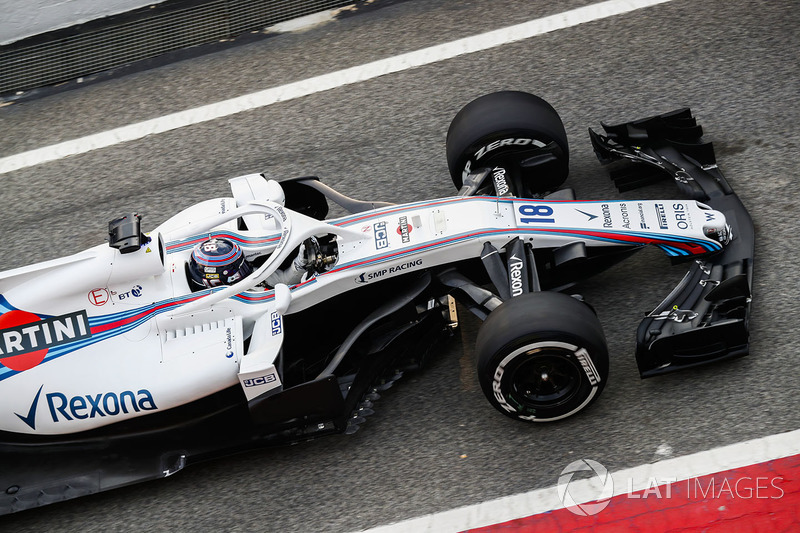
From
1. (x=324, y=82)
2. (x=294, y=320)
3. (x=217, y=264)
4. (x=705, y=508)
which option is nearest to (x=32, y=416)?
(x=217, y=264)

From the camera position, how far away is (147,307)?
5.07 meters

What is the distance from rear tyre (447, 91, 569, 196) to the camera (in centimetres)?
570

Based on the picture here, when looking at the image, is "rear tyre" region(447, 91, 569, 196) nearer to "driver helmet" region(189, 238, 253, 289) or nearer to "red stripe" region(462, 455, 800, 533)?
"driver helmet" region(189, 238, 253, 289)

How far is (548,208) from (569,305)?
2.79 feet

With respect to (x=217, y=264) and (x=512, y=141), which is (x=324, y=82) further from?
(x=217, y=264)

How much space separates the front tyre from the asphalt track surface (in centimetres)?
24

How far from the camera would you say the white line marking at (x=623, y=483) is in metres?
4.64

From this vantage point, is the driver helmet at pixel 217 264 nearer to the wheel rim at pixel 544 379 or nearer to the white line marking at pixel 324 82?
the wheel rim at pixel 544 379

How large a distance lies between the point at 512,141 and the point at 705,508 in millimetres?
2445

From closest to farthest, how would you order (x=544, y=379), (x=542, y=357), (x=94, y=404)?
(x=542, y=357) < (x=544, y=379) < (x=94, y=404)

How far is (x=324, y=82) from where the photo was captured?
25.3ft

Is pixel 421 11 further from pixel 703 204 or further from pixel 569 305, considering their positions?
pixel 569 305

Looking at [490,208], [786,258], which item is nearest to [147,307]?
[490,208]

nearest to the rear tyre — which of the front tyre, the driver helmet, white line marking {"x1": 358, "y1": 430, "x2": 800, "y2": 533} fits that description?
the front tyre
